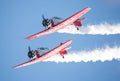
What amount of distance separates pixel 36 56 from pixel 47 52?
5.17 feet

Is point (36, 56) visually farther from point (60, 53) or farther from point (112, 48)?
point (112, 48)

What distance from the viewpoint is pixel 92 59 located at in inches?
2175

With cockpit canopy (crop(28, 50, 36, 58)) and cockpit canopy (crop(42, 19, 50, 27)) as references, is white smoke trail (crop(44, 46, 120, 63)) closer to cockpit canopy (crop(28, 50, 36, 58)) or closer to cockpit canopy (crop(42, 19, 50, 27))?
cockpit canopy (crop(28, 50, 36, 58))

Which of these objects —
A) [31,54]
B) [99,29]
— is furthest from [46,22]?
[99,29]

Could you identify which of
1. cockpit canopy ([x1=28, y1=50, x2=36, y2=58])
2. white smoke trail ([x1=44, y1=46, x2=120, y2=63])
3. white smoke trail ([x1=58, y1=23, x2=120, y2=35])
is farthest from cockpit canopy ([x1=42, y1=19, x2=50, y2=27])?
white smoke trail ([x1=44, y1=46, x2=120, y2=63])

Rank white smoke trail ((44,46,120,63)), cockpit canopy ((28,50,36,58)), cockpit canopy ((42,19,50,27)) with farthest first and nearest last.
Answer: white smoke trail ((44,46,120,63)) → cockpit canopy ((28,50,36,58)) → cockpit canopy ((42,19,50,27))

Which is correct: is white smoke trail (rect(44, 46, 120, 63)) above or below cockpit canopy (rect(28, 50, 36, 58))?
below

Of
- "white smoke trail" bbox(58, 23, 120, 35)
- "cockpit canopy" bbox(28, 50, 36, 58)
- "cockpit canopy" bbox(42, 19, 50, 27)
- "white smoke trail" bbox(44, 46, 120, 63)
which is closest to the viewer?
"cockpit canopy" bbox(42, 19, 50, 27)

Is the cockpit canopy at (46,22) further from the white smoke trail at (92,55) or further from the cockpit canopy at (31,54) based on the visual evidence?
the white smoke trail at (92,55)

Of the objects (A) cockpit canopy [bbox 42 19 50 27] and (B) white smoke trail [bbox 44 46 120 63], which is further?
(B) white smoke trail [bbox 44 46 120 63]

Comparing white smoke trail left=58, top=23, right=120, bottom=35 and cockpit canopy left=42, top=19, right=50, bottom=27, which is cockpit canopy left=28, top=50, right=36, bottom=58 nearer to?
cockpit canopy left=42, top=19, right=50, bottom=27

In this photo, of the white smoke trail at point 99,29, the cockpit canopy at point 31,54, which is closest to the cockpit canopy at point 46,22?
the cockpit canopy at point 31,54

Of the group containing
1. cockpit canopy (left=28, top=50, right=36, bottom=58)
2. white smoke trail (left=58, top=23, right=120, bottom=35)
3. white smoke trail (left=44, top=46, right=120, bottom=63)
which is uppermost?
white smoke trail (left=58, top=23, right=120, bottom=35)

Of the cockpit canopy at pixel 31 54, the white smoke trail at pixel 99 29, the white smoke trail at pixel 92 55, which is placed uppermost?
the white smoke trail at pixel 99 29
